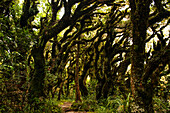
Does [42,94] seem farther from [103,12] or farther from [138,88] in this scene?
[103,12]

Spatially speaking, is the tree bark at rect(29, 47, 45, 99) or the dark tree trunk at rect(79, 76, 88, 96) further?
the dark tree trunk at rect(79, 76, 88, 96)

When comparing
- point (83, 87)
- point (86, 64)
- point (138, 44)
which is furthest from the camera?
point (83, 87)

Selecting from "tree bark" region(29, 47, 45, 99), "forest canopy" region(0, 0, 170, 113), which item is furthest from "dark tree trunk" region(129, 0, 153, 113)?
"tree bark" region(29, 47, 45, 99)

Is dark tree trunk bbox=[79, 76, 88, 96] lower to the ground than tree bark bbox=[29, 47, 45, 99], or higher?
lower

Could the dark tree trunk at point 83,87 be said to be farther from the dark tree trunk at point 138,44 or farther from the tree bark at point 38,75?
the dark tree trunk at point 138,44

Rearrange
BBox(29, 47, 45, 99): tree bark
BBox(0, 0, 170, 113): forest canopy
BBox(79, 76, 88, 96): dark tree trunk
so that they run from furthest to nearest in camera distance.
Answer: BBox(79, 76, 88, 96): dark tree trunk, BBox(29, 47, 45, 99): tree bark, BBox(0, 0, 170, 113): forest canopy

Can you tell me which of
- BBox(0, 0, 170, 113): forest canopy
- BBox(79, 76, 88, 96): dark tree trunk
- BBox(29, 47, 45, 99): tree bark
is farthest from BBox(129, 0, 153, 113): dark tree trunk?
BBox(79, 76, 88, 96): dark tree trunk

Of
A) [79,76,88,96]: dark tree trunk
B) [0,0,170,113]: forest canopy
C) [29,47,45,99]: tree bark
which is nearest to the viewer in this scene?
[0,0,170,113]: forest canopy

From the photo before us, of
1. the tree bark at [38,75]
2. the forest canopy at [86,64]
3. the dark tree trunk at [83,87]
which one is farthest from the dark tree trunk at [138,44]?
the dark tree trunk at [83,87]

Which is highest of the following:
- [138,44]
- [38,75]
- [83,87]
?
[138,44]

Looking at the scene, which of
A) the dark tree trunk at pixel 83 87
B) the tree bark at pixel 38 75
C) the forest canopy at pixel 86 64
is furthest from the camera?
the dark tree trunk at pixel 83 87

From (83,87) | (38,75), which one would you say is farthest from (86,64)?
(38,75)

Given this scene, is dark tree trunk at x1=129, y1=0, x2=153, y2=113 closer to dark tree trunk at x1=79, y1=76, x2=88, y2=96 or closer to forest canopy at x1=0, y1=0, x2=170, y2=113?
forest canopy at x1=0, y1=0, x2=170, y2=113

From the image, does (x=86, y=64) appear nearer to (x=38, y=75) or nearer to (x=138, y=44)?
(x=38, y=75)
